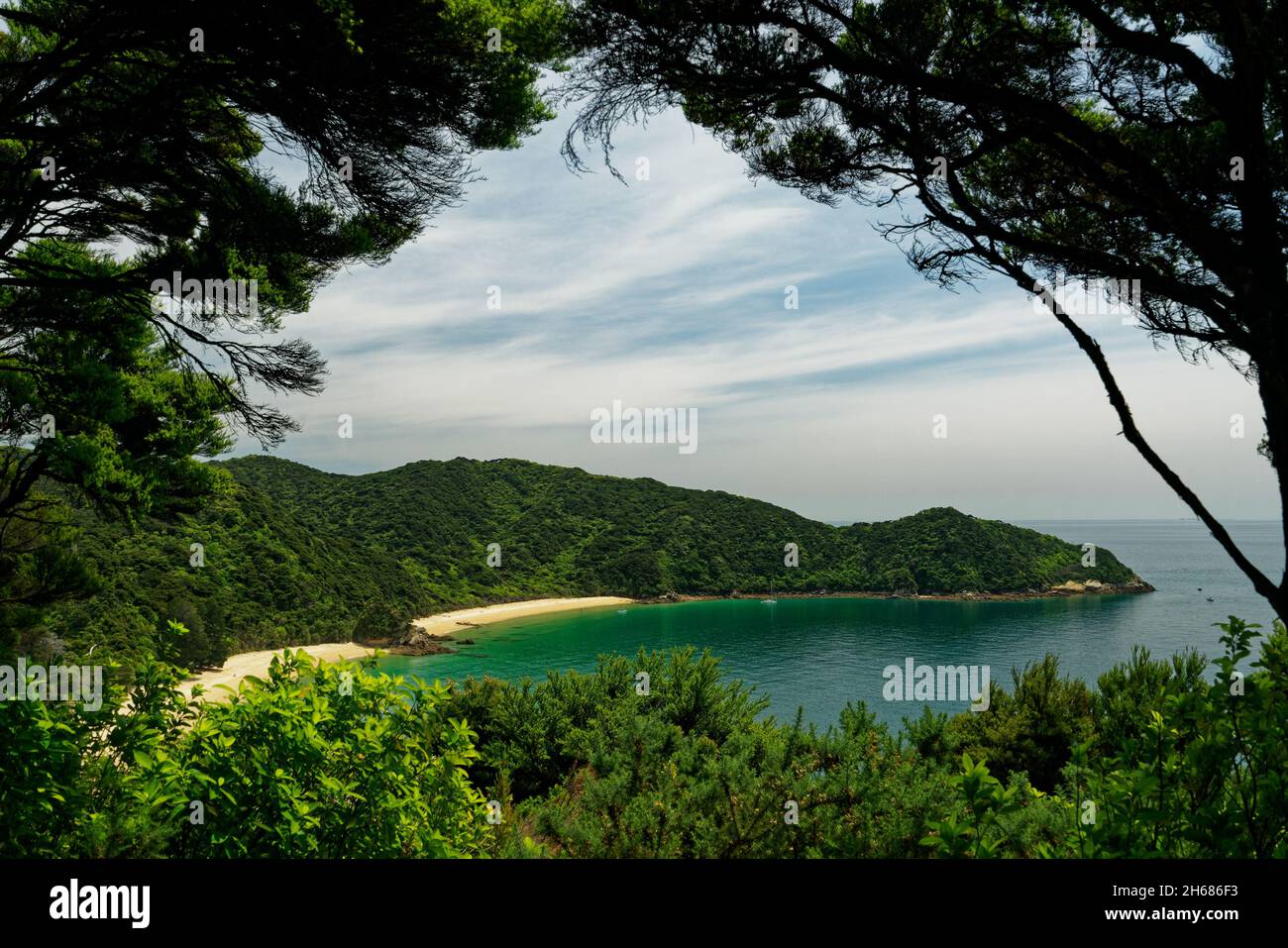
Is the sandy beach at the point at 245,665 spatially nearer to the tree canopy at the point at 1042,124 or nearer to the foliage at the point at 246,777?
the foliage at the point at 246,777

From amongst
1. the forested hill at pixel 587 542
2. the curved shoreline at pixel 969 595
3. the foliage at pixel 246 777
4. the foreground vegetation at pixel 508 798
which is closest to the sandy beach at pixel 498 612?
the forested hill at pixel 587 542

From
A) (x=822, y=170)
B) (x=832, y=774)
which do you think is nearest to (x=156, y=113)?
(x=822, y=170)

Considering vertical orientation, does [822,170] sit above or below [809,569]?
above

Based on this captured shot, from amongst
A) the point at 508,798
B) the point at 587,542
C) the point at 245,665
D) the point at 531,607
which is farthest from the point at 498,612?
the point at 508,798

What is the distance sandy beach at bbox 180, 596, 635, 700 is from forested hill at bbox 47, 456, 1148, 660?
139 cm

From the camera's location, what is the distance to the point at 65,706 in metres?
3.40

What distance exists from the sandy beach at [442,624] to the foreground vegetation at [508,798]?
3329cm

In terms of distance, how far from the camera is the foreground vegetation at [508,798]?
100 inches

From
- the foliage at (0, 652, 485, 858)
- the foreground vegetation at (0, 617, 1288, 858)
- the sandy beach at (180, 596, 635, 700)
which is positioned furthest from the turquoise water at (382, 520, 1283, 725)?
the foliage at (0, 652, 485, 858)

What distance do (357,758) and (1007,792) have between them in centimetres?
274

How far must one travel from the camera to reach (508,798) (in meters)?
5.04

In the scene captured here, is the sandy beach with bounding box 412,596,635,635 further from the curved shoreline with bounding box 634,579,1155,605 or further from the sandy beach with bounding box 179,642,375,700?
the sandy beach with bounding box 179,642,375,700

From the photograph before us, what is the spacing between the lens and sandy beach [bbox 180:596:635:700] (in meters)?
33.2
